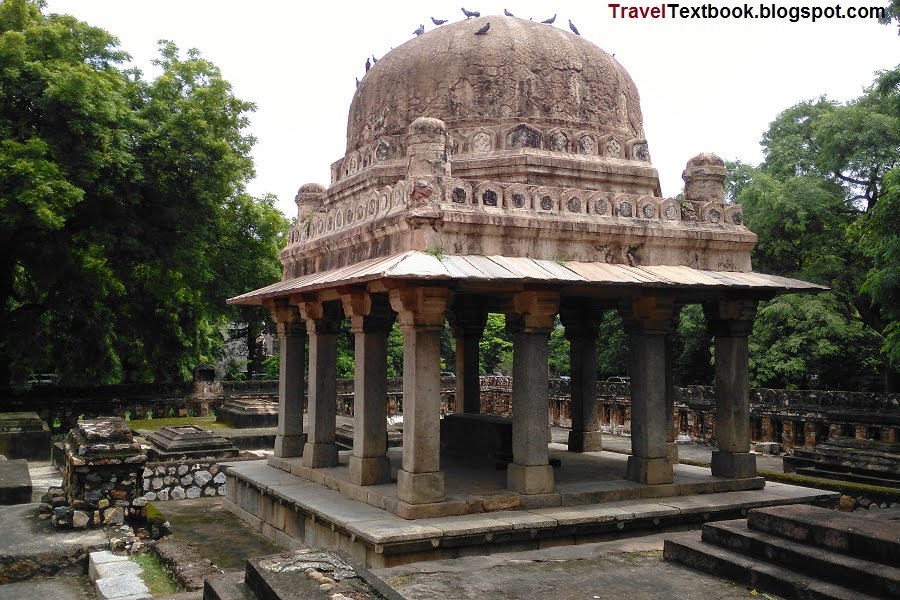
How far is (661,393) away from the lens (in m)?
9.47

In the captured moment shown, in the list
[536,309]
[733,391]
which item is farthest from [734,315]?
[536,309]

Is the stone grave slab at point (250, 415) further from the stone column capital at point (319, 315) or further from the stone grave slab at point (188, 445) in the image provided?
the stone column capital at point (319, 315)

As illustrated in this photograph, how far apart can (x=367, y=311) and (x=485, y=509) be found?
264 cm

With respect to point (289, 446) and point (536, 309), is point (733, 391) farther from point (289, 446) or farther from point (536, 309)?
point (289, 446)

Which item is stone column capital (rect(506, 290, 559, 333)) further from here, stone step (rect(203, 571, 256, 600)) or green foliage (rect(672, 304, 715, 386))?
green foliage (rect(672, 304, 715, 386))

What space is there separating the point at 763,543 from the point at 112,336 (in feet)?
64.7

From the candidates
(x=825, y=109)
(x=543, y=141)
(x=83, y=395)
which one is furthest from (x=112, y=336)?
(x=825, y=109)

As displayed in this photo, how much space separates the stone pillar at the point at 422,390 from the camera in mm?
8102

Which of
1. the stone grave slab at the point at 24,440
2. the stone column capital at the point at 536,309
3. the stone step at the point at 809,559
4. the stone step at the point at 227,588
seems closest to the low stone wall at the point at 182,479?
A: the stone grave slab at the point at 24,440

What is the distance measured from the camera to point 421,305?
321 inches

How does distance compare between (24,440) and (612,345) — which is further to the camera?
(612,345)

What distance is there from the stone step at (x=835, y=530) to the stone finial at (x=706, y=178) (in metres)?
4.75

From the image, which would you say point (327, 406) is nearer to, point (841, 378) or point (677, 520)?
point (677, 520)

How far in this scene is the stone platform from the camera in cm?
754
